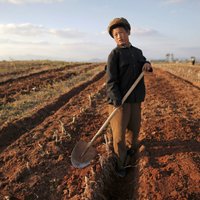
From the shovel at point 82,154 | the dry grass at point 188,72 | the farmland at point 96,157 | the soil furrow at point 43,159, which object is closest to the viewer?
the farmland at point 96,157

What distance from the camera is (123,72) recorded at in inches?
191

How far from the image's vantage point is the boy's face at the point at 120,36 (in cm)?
470

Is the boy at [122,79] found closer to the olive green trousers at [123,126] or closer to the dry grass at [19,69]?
the olive green trousers at [123,126]

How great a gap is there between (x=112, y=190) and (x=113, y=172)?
0.36 meters

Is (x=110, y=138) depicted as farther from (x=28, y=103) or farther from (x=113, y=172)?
(x=28, y=103)

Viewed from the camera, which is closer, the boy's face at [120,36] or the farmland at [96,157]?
the farmland at [96,157]

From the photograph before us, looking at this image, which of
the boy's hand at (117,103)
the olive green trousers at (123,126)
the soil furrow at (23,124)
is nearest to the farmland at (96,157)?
the soil furrow at (23,124)

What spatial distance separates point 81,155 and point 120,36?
178 centimetres

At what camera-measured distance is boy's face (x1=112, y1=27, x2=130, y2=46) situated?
4.70 meters

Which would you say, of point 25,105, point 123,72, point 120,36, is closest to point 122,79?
point 123,72

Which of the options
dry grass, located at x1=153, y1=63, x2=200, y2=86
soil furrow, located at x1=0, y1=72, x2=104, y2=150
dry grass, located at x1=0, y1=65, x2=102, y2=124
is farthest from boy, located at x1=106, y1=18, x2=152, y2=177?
dry grass, located at x1=153, y1=63, x2=200, y2=86

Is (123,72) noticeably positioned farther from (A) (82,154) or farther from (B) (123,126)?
(A) (82,154)

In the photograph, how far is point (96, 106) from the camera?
9.18 m

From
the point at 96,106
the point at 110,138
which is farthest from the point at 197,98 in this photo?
the point at 110,138
